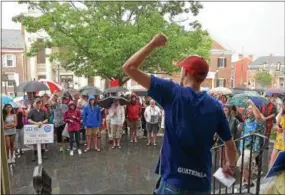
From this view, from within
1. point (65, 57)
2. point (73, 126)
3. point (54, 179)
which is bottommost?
point (54, 179)

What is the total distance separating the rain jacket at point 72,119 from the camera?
8.21 meters

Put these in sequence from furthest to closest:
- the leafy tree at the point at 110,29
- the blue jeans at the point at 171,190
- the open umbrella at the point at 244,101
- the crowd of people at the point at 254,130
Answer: the leafy tree at the point at 110,29 → the open umbrella at the point at 244,101 → the crowd of people at the point at 254,130 → the blue jeans at the point at 171,190

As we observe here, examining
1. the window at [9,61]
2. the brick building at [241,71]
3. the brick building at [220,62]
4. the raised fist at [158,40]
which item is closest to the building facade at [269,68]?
the brick building at [241,71]

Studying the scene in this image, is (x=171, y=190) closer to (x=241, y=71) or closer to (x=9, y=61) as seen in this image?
(x=9, y=61)

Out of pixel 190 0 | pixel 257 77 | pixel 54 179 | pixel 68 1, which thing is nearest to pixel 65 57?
pixel 68 1

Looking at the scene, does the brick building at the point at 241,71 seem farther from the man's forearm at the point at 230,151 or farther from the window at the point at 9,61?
the man's forearm at the point at 230,151

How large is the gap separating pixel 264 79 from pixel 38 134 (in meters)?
49.8

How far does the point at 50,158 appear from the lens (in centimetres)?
816

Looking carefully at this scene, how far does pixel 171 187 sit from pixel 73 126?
6819mm

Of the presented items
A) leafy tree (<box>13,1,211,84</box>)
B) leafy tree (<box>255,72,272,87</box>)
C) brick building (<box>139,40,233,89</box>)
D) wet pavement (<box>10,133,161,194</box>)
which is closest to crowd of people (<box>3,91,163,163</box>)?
wet pavement (<box>10,133,161,194</box>)

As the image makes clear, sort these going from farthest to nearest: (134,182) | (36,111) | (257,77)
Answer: (257,77)
(36,111)
(134,182)

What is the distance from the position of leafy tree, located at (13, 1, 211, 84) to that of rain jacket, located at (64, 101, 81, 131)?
240 inches

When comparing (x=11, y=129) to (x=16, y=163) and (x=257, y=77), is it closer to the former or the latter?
(x=16, y=163)

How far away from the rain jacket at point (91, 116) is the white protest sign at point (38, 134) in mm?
1547
